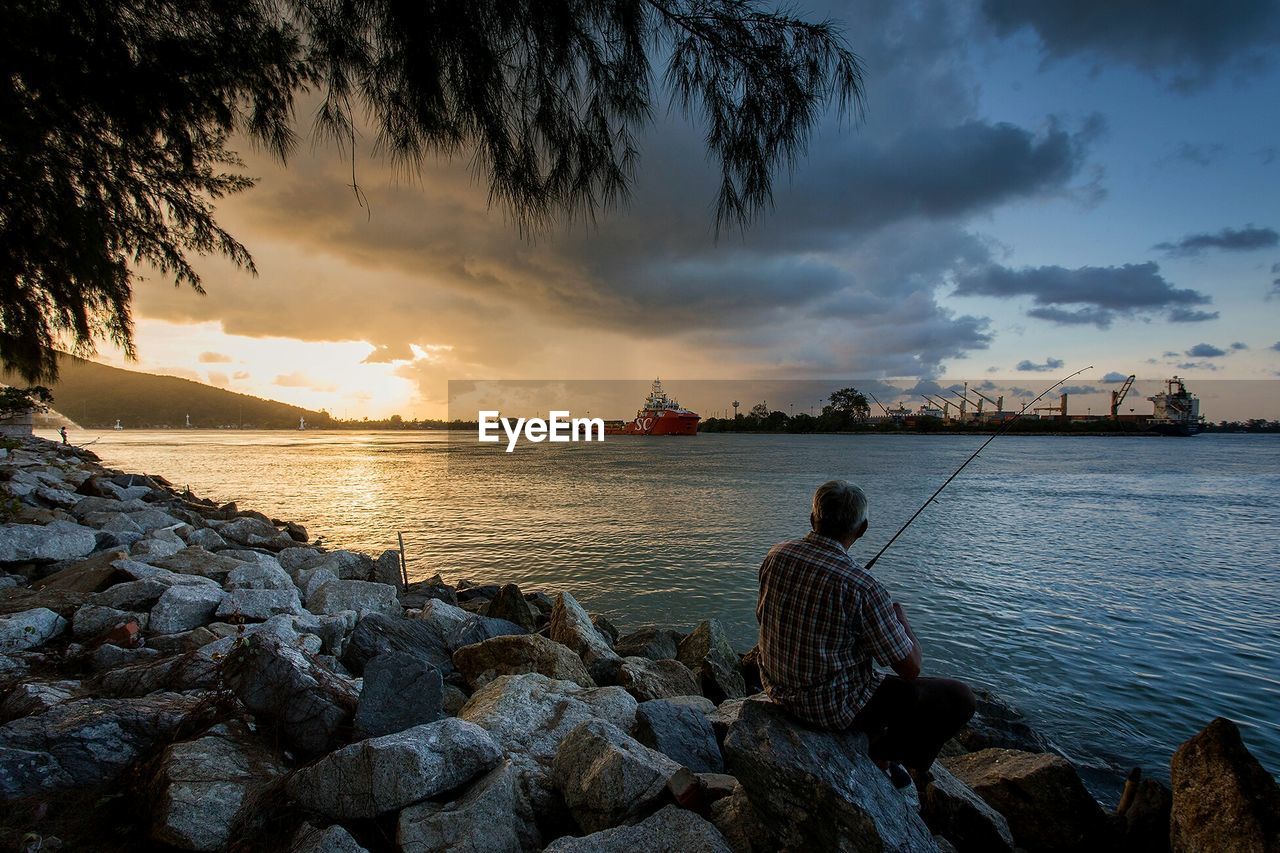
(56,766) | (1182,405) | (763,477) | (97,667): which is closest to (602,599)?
(97,667)

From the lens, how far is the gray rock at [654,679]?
480 cm

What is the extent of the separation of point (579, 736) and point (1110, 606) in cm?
1150

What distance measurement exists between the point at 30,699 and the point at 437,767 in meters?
2.29

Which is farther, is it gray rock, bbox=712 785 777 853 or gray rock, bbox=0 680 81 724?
gray rock, bbox=0 680 81 724

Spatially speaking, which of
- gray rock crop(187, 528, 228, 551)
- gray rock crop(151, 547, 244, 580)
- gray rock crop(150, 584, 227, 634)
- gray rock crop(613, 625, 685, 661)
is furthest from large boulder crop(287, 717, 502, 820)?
gray rock crop(187, 528, 228, 551)

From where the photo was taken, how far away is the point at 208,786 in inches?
96.8

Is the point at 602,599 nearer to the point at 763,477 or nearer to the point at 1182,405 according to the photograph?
the point at 763,477

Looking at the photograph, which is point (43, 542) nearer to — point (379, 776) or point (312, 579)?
point (312, 579)

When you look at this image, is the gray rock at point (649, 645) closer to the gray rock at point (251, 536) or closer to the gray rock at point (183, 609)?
the gray rock at point (183, 609)

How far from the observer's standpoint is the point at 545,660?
4770 millimetres

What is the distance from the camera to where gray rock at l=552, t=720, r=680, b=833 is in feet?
8.82

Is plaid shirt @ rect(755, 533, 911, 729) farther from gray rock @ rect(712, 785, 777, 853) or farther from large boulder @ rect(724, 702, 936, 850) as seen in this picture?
gray rock @ rect(712, 785, 777, 853)

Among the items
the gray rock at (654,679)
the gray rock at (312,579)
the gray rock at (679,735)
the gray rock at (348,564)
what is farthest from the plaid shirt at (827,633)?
the gray rock at (348,564)

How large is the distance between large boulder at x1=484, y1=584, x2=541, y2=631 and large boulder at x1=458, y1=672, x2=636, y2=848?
2.86 meters
